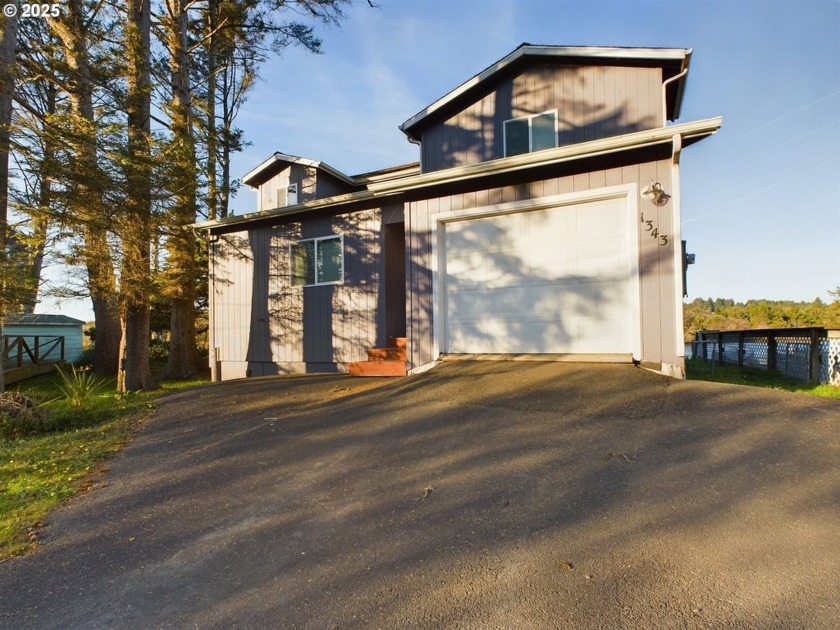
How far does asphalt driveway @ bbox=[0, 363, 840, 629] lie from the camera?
1949 mm

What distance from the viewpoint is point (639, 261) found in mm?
5742

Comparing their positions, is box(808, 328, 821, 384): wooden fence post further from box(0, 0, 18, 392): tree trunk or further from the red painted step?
box(0, 0, 18, 392): tree trunk

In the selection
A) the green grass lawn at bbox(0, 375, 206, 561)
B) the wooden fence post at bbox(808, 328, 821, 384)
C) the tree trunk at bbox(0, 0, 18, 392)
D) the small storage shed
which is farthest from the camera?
the small storage shed

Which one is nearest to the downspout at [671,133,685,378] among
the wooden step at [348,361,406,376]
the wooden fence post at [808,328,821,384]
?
the wooden step at [348,361,406,376]

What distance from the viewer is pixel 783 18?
33.2 feet

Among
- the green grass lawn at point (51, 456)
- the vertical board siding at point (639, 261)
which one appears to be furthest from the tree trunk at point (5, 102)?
the vertical board siding at point (639, 261)

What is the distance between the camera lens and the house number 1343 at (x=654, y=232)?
564cm

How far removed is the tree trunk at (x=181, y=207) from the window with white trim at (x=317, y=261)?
2439 mm

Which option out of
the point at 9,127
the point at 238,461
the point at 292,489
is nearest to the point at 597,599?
the point at 292,489

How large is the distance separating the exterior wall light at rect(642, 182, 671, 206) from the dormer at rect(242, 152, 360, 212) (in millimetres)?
7941

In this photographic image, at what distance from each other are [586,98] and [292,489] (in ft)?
27.7

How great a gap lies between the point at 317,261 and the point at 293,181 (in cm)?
360

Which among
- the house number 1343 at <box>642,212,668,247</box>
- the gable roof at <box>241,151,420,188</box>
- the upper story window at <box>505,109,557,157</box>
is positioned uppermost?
the gable roof at <box>241,151,420,188</box>

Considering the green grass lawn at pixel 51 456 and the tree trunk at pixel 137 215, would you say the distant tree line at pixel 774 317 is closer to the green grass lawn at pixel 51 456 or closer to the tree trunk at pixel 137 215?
the green grass lawn at pixel 51 456
